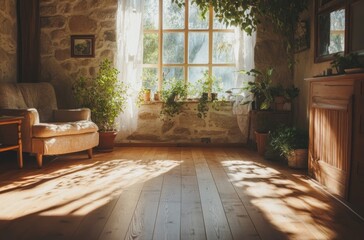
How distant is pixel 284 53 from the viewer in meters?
5.43

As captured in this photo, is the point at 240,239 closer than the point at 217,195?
Yes

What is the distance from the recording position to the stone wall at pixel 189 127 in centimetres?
571

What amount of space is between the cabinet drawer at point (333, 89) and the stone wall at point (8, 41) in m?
3.82

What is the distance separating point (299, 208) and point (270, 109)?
243 centimetres

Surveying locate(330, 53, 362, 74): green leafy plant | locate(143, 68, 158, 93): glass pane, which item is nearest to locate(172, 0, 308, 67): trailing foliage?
locate(143, 68, 158, 93): glass pane

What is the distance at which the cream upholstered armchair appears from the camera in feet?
13.8

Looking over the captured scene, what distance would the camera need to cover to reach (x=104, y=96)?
5.25 meters

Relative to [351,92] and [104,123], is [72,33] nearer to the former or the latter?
[104,123]

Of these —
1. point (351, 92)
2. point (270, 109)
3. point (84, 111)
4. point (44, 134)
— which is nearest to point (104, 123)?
point (84, 111)

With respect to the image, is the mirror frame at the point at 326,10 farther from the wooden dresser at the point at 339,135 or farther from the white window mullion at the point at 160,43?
the white window mullion at the point at 160,43

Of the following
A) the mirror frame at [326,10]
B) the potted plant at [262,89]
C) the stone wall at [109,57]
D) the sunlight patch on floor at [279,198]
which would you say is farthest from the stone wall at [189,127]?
the mirror frame at [326,10]

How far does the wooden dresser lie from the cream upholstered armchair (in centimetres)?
→ 261

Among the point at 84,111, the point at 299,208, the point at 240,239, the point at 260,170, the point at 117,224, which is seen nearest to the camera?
the point at 240,239

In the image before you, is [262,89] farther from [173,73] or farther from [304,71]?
[173,73]
